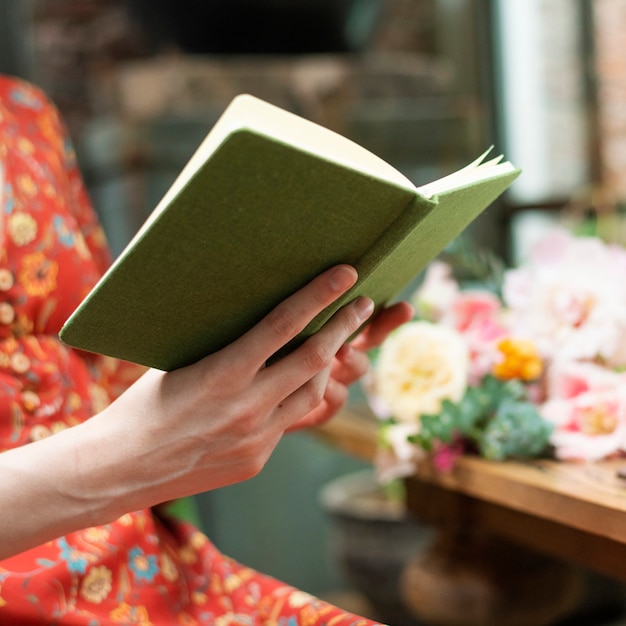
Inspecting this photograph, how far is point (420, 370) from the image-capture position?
1.05 m

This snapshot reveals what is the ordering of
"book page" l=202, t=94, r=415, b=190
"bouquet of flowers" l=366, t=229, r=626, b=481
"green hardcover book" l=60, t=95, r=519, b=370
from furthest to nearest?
"bouquet of flowers" l=366, t=229, r=626, b=481, "book page" l=202, t=94, r=415, b=190, "green hardcover book" l=60, t=95, r=519, b=370

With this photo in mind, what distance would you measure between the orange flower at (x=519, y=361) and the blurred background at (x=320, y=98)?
982mm

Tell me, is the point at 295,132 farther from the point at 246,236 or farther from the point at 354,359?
the point at 354,359

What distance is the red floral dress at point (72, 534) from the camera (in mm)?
680

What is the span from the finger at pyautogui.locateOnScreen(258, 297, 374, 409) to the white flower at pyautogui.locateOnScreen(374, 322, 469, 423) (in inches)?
17.1

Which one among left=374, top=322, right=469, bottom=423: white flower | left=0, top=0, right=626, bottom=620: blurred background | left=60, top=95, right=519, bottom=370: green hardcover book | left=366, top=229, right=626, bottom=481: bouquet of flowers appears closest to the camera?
left=60, top=95, right=519, bottom=370: green hardcover book

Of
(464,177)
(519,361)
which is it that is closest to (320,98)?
(519,361)

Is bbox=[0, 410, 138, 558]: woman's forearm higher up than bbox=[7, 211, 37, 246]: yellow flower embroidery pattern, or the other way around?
bbox=[7, 211, 37, 246]: yellow flower embroidery pattern

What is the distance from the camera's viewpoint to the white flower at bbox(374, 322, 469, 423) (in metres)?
1.03

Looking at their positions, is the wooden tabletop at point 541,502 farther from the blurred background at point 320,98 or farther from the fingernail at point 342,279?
the blurred background at point 320,98

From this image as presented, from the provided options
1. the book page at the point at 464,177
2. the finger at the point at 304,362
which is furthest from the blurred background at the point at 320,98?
the finger at the point at 304,362

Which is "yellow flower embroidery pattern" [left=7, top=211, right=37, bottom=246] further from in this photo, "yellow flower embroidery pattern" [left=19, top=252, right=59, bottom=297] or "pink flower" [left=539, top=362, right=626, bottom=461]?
"pink flower" [left=539, top=362, right=626, bottom=461]

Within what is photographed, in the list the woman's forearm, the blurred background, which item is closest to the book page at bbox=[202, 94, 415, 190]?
the woman's forearm

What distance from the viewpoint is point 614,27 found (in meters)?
2.21
